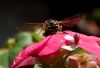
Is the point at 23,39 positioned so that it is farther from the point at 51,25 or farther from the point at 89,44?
the point at 89,44

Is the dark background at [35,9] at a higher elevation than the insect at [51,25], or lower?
lower

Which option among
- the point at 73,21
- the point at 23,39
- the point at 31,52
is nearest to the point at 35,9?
the point at 23,39

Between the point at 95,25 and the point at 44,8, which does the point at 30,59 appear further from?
the point at 44,8

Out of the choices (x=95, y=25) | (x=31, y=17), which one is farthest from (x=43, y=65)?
(x=31, y=17)

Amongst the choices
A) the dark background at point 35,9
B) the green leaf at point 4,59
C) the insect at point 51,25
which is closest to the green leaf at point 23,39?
the green leaf at point 4,59

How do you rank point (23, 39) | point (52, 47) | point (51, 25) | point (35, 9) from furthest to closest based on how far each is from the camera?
point (35, 9)
point (23, 39)
point (51, 25)
point (52, 47)

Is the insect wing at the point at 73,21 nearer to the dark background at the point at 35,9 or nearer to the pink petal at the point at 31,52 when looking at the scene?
the pink petal at the point at 31,52

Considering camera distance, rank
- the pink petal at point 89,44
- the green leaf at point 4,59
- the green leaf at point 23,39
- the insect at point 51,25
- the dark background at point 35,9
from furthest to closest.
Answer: the dark background at point 35,9 → the green leaf at point 23,39 → the green leaf at point 4,59 → the insect at point 51,25 → the pink petal at point 89,44
